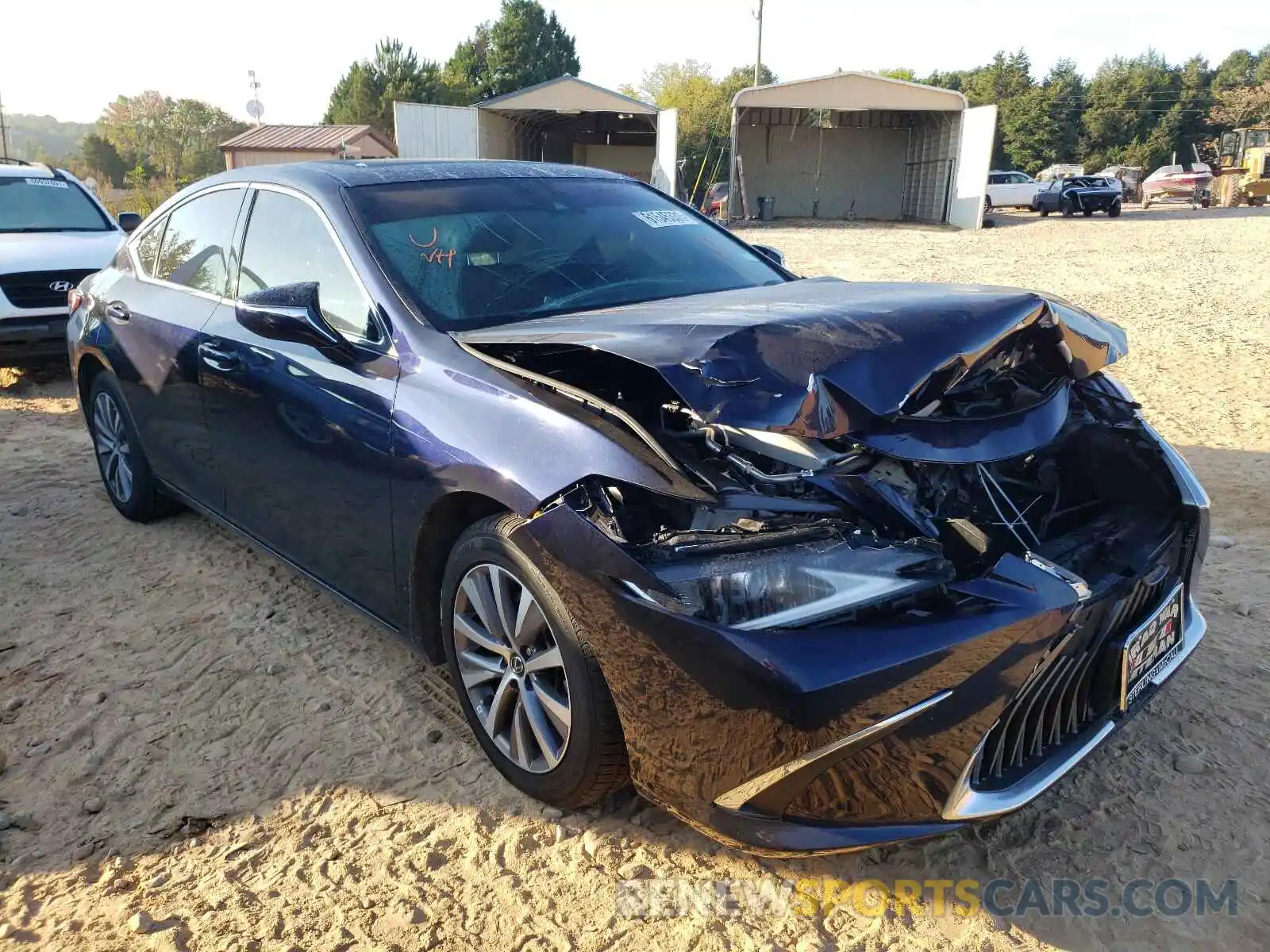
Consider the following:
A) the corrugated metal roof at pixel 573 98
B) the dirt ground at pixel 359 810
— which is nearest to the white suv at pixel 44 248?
the dirt ground at pixel 359 810

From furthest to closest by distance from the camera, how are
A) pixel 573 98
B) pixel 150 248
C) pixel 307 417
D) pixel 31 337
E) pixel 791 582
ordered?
pixel 573 98, pixel 31 337, pixel 150 248, pixel 307 417, pixel 791 582

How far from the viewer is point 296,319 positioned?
2.88 metres

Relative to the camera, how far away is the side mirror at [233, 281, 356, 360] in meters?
2.89

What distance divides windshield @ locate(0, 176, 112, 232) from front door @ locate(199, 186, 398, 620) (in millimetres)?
6957

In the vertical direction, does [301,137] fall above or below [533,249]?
above

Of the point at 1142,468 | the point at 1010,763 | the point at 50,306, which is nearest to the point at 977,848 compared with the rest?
the point at 1010,763

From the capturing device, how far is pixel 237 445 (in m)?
3.55

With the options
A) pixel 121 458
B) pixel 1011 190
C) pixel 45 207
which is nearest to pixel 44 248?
pixel 45 207

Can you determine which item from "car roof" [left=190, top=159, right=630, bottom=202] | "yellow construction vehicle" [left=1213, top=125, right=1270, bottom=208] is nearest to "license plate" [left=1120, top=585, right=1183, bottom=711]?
"car roof" [left=190, top=159, right=630, bottom=202]

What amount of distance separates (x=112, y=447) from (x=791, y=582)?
165 inches

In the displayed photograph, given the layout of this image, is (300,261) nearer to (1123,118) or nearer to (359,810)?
(359,810)

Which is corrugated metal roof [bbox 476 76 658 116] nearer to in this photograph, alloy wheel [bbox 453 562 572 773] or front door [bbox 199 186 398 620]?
front door [bbox 199 186 398 620]

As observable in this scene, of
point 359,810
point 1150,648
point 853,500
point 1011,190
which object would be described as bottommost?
point 359,810

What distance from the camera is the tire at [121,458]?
4590 mm
